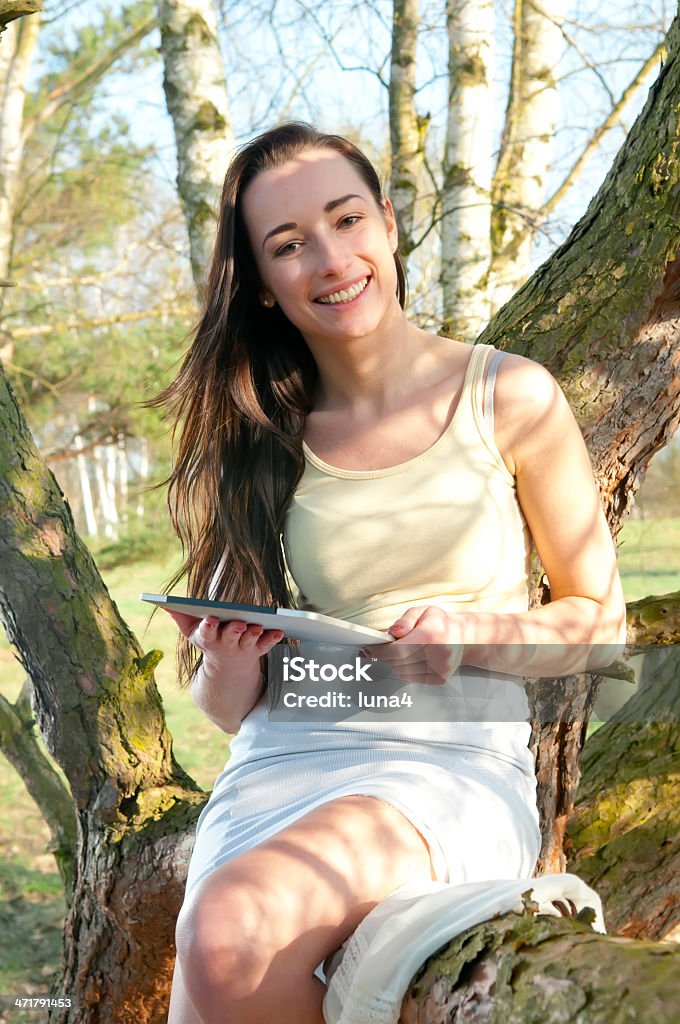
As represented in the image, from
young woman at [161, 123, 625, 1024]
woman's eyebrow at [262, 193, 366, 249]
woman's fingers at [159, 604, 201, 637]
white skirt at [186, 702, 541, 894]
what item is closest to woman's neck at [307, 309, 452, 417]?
young woman at [161, 123, 625, 1024]

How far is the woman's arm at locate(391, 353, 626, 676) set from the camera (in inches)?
63.4

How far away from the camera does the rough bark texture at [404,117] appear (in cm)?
380

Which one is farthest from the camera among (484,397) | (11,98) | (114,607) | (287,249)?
(11,98)

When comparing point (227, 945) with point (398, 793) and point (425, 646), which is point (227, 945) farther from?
point (425, 646)

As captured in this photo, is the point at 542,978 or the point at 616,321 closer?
the point at 542,978

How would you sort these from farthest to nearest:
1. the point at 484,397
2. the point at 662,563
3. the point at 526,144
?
the point at 662,563 → the point at 526,144 → the point at 484,397

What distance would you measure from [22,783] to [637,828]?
6255 mm

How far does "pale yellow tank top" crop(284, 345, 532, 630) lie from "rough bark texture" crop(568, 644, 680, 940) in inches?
33.0

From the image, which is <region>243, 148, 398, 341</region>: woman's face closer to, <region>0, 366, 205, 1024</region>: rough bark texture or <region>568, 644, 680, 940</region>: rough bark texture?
<region>0, 366, 205, 1024</region>: rough bark texture

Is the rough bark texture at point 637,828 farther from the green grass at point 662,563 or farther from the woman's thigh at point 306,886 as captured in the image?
the green grass at point 662,563

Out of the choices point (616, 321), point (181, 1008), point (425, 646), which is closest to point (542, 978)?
point (425, 646)

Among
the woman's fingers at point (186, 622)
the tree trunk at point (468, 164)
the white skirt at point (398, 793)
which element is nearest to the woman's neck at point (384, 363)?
the woman's fingers at point (186, 622)

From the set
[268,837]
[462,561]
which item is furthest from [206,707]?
[462,561]

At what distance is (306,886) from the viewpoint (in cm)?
131
